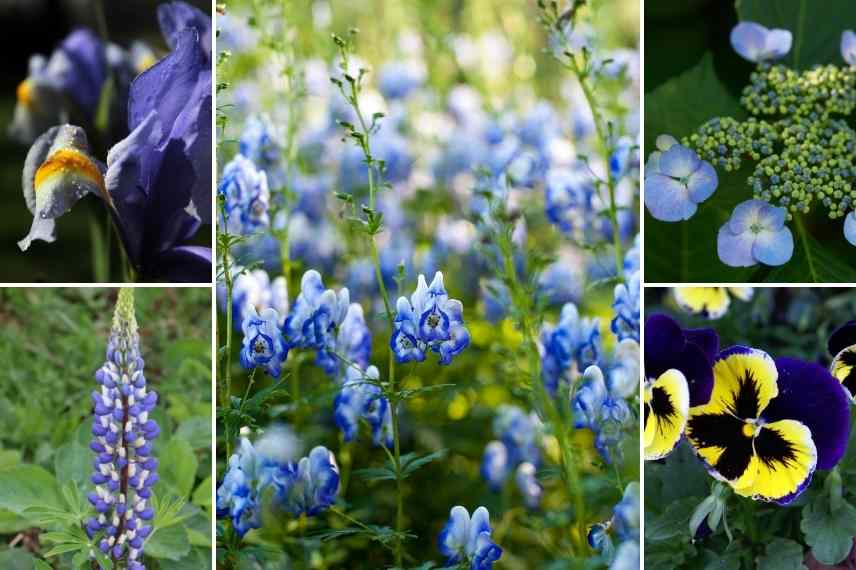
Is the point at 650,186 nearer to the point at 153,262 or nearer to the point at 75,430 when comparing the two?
the point at 153,262

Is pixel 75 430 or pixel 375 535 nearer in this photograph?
pixel 375 535

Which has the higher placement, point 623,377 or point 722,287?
point 722,287

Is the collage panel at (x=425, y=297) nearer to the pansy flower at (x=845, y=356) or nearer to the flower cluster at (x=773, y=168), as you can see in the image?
the flower cluster at (x=773, y=168)

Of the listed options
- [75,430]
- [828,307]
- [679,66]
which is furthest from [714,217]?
[75,430]

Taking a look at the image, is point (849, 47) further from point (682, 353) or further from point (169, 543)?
point (169, 543)

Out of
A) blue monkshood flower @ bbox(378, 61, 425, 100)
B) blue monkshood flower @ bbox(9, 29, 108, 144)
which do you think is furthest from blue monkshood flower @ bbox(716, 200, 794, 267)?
blue monkshood flower @ bbox(378, 61, 425, 100)

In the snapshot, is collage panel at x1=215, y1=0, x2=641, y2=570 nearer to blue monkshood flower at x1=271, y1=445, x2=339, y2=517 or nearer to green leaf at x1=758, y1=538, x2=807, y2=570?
blue monkshood flower at x1=271, y1=445, x2=339, y2=517
